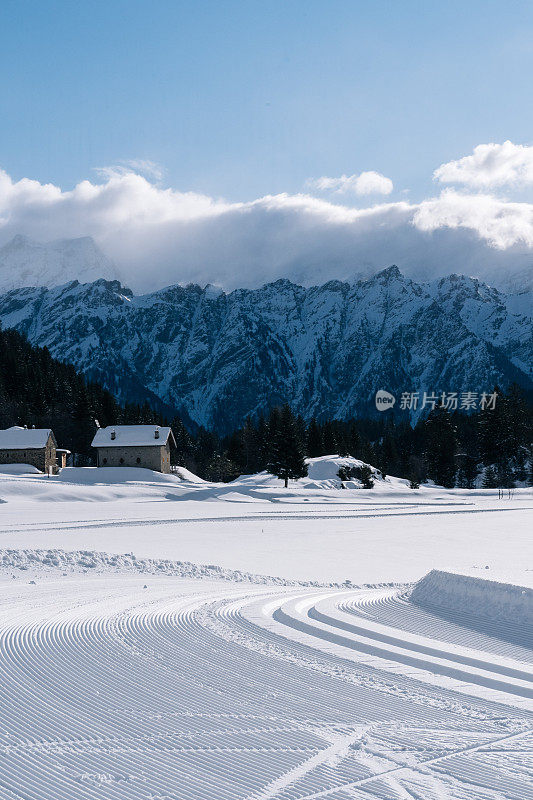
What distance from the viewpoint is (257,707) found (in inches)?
297

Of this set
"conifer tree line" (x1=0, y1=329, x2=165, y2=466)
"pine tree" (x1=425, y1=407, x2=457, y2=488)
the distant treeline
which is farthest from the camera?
"pine tree" (x1=425, y1=407, x2=457, y2=488)

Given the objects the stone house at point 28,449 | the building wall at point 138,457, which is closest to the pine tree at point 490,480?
the building wall at point 138,457

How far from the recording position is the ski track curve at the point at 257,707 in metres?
5.72

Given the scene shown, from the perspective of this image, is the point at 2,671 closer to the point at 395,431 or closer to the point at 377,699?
the point at 377,699

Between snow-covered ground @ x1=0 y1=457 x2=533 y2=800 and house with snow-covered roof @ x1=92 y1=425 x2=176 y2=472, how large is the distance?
206ft

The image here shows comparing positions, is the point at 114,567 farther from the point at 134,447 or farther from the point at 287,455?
the point at 134,447

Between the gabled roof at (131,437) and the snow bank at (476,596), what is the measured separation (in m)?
72.1

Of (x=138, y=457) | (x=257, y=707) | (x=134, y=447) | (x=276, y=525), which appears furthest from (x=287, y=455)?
(x=257, y=707)

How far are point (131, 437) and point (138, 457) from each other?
2.56m

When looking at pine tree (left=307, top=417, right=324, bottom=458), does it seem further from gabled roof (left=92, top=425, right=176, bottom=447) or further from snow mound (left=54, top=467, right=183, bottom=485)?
snow mound (left=54, top=467, right=183, bottom=485)

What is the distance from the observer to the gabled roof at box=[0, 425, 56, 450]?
77125 mm

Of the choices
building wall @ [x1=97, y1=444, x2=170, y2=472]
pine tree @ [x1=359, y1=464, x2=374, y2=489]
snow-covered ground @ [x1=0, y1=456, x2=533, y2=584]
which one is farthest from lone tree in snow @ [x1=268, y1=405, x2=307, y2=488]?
building wall @ [x1=97, y1=444, x2=170, y2=472]

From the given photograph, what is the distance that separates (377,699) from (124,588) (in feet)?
32.6

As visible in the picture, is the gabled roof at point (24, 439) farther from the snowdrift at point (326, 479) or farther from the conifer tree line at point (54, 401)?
the snowdrift at point (326, 479)
